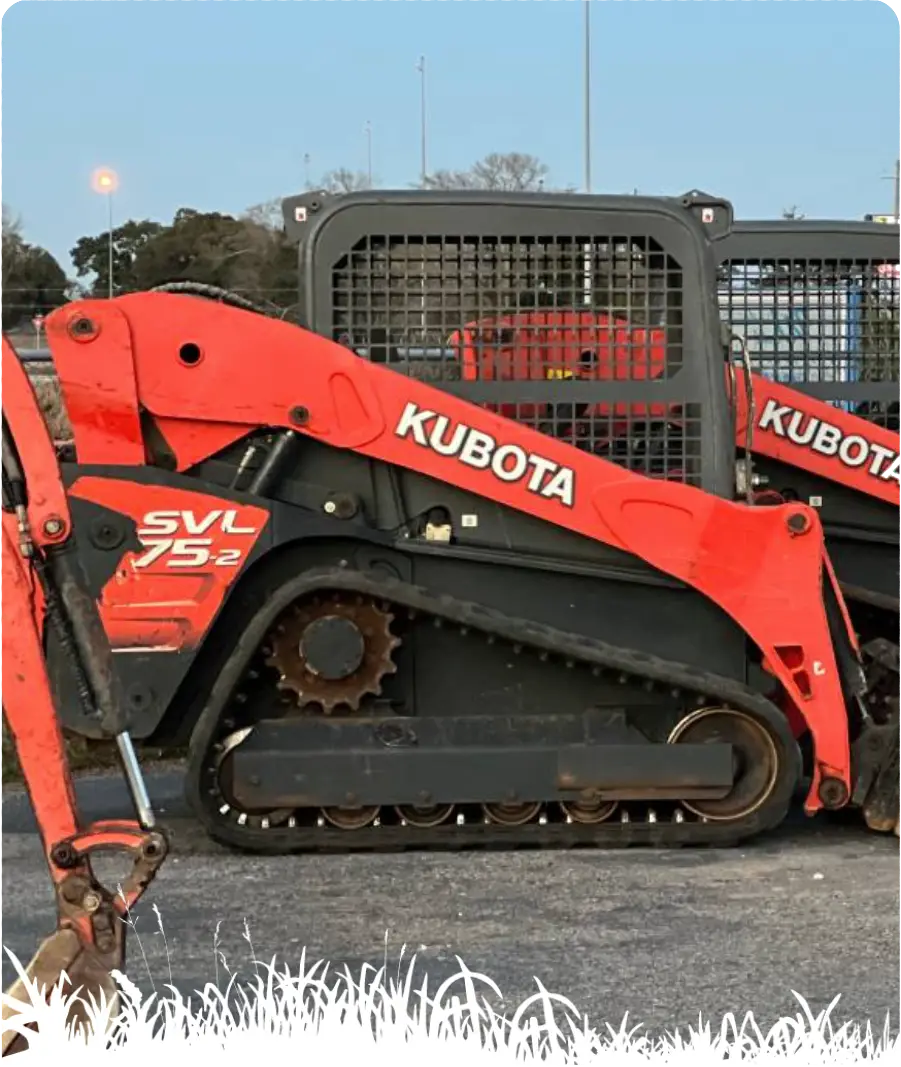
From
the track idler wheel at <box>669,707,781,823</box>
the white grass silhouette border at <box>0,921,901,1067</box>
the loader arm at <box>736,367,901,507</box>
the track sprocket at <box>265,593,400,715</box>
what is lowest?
the track idler wheel at <box>669,707,781,823</box>

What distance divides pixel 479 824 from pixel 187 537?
1.48 metres

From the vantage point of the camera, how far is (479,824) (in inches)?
239

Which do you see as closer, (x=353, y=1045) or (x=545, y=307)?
(x=353, y=1045)

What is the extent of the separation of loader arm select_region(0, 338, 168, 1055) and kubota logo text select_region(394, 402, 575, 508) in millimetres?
2661

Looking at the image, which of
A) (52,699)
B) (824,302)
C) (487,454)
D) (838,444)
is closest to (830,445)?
(838,444)

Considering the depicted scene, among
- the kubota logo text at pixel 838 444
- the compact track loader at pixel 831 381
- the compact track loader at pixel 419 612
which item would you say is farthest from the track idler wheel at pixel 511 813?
the kubota logo text at pixel 838 444

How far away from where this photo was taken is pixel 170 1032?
9.80 ft

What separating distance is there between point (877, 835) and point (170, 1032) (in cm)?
392

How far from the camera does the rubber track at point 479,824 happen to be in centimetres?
596

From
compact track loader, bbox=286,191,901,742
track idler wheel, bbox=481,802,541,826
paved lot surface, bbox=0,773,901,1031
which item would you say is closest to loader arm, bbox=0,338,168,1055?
paved lot surface, bbox=0,773,901,1031

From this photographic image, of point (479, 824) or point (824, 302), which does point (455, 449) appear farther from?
point (824, 302)

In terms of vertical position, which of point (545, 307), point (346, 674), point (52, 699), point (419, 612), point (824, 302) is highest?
point (824, 302)

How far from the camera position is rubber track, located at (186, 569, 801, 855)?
596cm

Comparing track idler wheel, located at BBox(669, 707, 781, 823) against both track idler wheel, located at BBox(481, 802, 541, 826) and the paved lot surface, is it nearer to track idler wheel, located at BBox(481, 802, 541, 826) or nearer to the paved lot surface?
the paved lot surface
